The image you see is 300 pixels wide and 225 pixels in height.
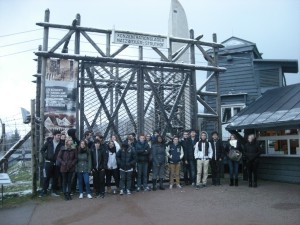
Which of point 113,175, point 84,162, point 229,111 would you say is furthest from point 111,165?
point 229,111

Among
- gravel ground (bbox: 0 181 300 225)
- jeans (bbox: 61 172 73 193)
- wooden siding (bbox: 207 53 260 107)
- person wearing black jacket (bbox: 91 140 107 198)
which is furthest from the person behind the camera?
wooden siding (bbox: 207 53 260 107)

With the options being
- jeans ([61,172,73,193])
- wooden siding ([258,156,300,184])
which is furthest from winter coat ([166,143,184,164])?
wooden siding ([258,156,300,184])

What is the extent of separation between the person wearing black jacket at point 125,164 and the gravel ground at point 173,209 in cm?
47

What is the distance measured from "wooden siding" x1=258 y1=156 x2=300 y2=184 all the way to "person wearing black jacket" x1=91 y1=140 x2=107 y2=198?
6131mm

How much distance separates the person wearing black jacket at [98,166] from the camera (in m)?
9.30

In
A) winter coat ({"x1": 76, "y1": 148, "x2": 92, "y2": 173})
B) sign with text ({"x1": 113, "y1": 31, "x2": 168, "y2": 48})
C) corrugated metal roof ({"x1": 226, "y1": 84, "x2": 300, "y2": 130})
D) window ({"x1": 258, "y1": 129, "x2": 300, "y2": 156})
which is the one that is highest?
sign with text ({"x1": 113, "y1": 31, "x2": 168, "y2": 48})

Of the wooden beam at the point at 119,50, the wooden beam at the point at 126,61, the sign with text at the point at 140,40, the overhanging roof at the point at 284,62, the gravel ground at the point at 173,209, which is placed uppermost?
the overhanging roof at the point at 284,62

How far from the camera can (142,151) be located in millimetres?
9852

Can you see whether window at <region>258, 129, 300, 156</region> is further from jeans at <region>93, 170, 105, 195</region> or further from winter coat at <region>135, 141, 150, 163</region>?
jeans at <region>93, 170, 105, 195</region>

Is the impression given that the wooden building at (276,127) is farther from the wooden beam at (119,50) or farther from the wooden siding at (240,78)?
the wooden beam at (119,50)

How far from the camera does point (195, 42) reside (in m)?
11.9

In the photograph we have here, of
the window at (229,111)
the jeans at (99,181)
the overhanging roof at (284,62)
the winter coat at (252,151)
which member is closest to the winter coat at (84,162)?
the jeans at (99,181)

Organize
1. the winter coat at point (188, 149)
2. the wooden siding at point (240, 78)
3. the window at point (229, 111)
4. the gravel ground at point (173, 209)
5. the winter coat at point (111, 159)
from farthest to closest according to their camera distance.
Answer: the wooden siding at point (240, 78), the window at point (229, 111), the winter coat at point (188, 149), the winter coat at point (111, 159), the gravel ground at point (173, 209)

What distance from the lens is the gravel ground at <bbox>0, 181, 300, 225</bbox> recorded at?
21.6 ft
